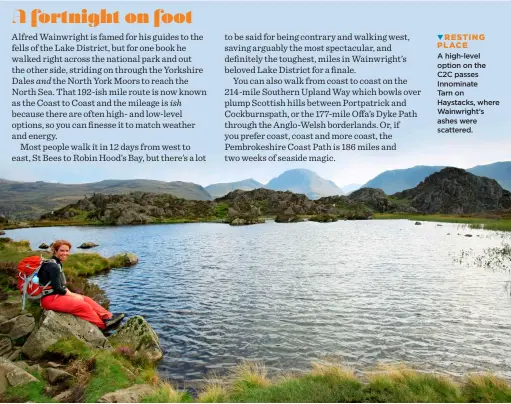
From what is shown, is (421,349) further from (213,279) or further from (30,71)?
(30,71)

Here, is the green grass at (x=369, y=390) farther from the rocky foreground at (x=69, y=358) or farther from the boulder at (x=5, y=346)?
the boulder at (x=5, y=346)

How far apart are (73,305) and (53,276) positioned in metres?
1.84

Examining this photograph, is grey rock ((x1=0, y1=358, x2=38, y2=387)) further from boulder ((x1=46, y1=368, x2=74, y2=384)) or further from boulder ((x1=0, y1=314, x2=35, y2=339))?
boulder ((x1=0, y1=314, x2=35, y2=339))

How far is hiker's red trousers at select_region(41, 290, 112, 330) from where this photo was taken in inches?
690

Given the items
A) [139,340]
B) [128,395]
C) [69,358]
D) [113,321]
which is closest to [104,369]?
[69,358]

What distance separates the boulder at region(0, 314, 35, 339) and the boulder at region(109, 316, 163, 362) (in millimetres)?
3870

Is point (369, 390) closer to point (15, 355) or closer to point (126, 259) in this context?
point (15, 355)

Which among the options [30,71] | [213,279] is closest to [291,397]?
[213,279]

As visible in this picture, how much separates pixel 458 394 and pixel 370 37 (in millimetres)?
28142

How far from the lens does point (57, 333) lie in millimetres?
16609

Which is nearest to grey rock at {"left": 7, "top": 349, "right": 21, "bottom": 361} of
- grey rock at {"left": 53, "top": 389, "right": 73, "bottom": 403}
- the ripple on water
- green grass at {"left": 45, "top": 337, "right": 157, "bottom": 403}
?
green grass at {"left": 45, "top": 337, "right": 157, "bottom": 403}

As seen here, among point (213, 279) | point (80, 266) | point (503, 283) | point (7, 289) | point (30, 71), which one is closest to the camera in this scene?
point (7, 289)

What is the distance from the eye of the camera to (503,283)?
34.0m

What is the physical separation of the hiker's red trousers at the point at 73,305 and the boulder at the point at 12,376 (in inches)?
160
